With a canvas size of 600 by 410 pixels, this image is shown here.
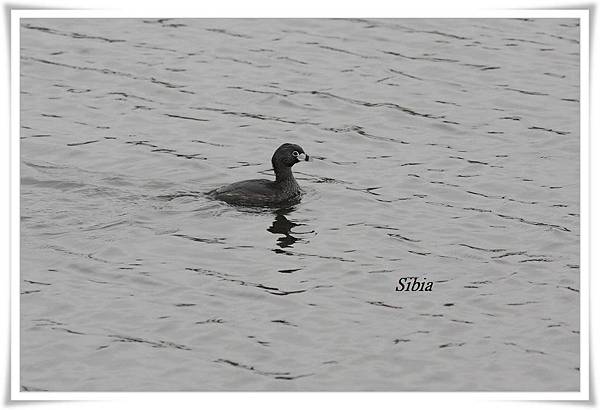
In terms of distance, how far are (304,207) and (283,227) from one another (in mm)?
1019

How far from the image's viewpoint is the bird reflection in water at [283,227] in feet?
59.8

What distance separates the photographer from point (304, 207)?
19906mm

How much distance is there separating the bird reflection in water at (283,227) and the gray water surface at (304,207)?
5cm

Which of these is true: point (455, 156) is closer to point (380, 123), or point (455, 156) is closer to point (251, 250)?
point (380, 123)

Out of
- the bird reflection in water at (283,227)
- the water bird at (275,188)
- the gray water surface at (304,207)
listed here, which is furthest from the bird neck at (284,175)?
the bird reflection in water at (283,227)

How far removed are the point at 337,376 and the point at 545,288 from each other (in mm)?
3848

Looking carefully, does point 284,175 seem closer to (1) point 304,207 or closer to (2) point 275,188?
(2) point 275,188

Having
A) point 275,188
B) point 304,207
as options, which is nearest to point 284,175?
point 275,188

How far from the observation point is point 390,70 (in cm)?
2539

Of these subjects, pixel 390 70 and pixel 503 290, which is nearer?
pixel 503 290

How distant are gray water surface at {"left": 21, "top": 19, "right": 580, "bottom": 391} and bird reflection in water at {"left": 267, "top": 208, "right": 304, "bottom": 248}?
5cm
